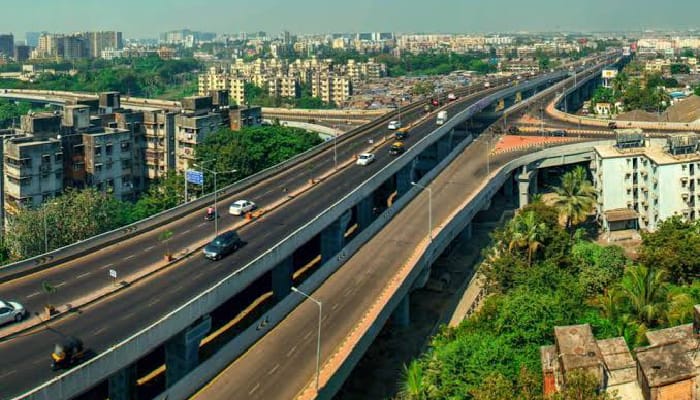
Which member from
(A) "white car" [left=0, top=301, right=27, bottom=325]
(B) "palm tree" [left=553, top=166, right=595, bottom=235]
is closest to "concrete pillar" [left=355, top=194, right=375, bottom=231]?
(B) "palm tree" [left=553, top=166, right=595, bottom=235]

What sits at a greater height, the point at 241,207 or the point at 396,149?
the point at 396,149

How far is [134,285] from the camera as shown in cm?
4238

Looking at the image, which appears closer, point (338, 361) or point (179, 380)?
point (179, 380)

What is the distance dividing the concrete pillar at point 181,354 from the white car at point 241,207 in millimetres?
20850

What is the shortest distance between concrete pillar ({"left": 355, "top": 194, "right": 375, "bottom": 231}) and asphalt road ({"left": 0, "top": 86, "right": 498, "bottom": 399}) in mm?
2024

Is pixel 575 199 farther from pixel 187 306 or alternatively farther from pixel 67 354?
pixel 67 354

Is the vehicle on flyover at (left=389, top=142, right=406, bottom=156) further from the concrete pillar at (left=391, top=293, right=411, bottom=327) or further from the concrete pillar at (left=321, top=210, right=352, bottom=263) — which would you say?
the concrete pillar at (left=391, top=293, right=411, bottom=327)

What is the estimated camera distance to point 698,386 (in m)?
25.9

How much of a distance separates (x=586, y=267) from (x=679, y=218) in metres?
11.3

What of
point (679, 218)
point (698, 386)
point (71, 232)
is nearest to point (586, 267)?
point (679, 218)

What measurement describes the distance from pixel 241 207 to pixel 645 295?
2958 centimetres

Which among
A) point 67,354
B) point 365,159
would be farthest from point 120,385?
point 365,159

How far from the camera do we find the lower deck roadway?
3669 cm

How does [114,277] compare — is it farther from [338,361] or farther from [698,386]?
[698,386]
